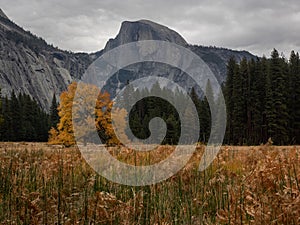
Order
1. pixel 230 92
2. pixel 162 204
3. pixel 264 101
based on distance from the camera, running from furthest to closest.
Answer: pixel 230 92 < pixel 264 101 < pixel 162 204

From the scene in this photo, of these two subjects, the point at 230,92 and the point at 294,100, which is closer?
the point at 294,100

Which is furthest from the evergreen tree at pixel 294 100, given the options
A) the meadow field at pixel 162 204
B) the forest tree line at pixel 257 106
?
the meadow field at pixel 162 204

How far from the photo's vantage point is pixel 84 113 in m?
31.5

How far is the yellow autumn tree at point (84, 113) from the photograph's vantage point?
30312 millimetres

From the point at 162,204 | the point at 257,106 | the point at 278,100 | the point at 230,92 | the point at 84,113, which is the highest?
the point at 230,92

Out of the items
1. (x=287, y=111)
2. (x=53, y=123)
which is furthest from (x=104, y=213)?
(x=53, y=123)

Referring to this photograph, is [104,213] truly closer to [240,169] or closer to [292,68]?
[240,169]

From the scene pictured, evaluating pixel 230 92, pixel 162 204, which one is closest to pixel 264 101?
pixel 230 92

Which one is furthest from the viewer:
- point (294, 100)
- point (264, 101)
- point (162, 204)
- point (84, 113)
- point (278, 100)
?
point (264, 101)

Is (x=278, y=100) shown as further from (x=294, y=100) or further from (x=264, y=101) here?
(x=294, y=100)

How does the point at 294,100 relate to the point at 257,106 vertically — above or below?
above

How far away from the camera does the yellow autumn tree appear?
30.3m

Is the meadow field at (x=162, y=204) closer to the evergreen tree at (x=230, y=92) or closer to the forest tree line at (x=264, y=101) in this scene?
the forest tree line at (x=264, y=101)

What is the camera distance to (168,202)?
4.02 m
